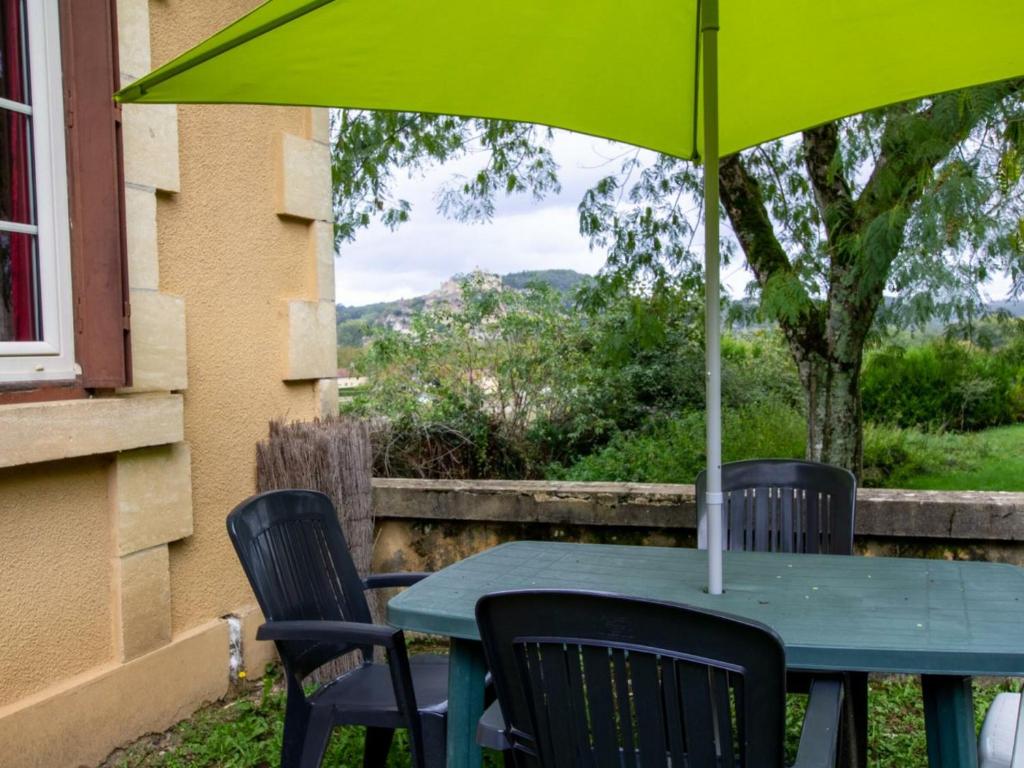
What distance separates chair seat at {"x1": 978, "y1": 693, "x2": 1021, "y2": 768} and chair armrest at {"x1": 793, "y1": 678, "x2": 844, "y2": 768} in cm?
39

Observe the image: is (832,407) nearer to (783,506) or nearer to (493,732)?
(783,506)

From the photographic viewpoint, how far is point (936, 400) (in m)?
9.68

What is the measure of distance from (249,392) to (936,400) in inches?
319

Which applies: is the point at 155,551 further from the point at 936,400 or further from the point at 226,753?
the point at 936,400

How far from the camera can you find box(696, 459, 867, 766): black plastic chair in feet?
10.1

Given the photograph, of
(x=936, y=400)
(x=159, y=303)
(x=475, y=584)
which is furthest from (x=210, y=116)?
(x=936, y=400)

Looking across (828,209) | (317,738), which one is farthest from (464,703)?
(828,209)

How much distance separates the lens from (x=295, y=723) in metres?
2.47

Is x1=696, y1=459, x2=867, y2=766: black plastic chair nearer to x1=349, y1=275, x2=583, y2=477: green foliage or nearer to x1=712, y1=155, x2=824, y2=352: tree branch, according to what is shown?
x1=712, y1=155, x2=824, y2=352: tree branch

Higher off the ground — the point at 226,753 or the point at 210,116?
the point at 210,116

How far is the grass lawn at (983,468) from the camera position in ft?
24.2

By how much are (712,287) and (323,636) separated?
135cm

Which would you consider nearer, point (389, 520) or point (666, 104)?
point (666, 104)

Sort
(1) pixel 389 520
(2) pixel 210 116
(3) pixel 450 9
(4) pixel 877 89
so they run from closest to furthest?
(3) pixel 450 9 < (4) pixel 877 89 < (2) pixel 210 116 < (1) pixel 389 520
